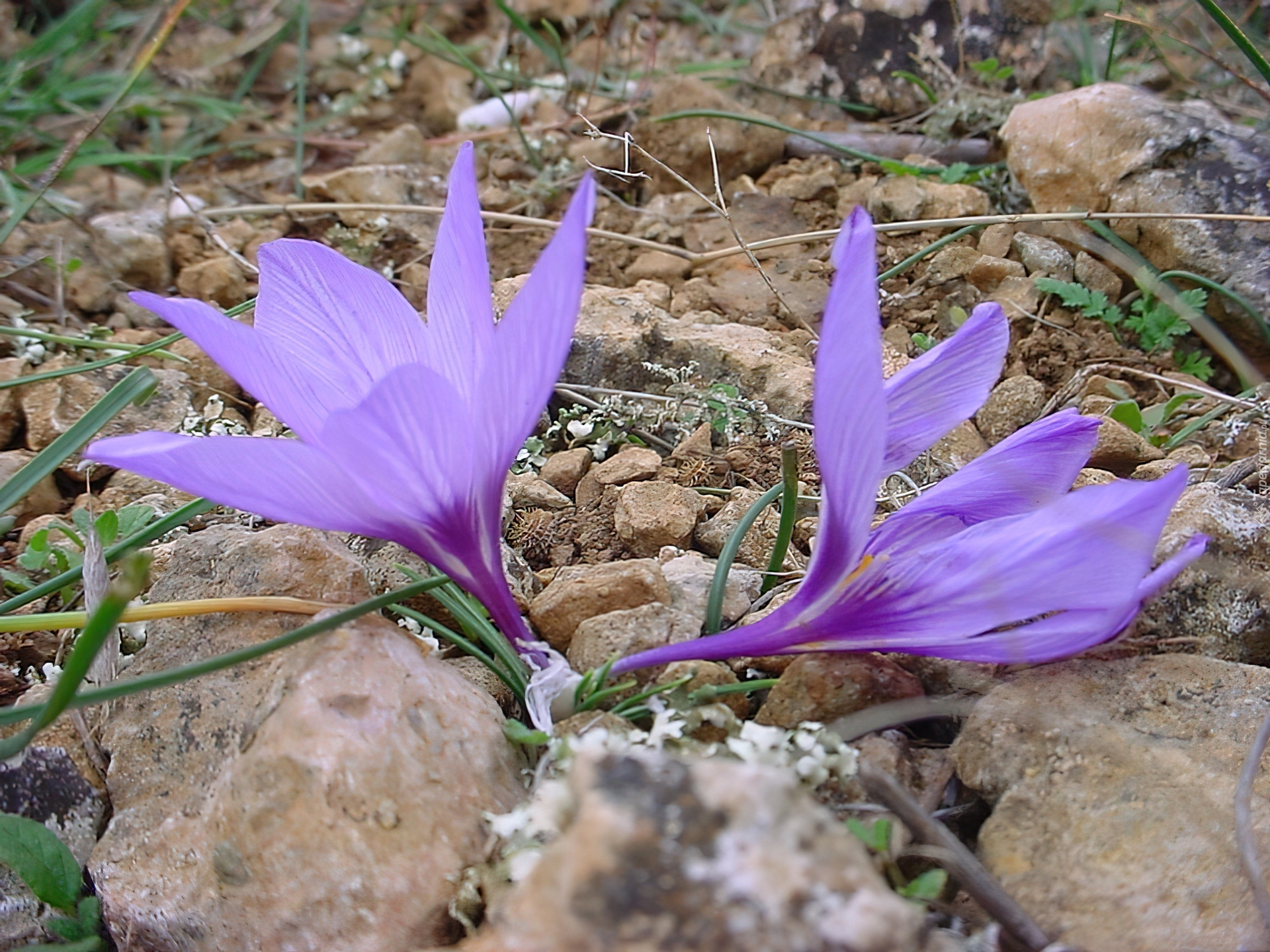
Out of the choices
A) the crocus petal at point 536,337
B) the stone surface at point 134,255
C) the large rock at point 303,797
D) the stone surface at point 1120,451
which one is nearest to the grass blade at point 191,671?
the large rock at point 303,797

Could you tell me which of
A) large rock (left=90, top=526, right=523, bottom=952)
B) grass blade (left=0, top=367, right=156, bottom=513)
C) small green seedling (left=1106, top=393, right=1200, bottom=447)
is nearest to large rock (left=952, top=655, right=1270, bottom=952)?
large rock (left=90, top=526, right=523, bottom=952)

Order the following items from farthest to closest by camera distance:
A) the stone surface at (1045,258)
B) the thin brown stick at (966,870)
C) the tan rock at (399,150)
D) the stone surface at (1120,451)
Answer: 1. the tan rock at (399,150)
2. the stone surface at (1045,258)
3. the stone surface at (1120,451)
4. the thin brown stick at (966,870)

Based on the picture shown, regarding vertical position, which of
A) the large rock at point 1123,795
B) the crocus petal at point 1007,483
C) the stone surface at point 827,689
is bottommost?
the large rock at point 1123,795

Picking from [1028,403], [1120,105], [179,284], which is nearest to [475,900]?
[1028,403]

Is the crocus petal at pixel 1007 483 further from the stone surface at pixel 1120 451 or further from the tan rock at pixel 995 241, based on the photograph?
the tan rock at pixel 995 241

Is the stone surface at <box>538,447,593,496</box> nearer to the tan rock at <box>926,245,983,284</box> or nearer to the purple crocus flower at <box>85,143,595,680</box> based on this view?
the purple crocus flower at <box>85,143,595,680</box>

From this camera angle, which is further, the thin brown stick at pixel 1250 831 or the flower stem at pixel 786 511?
the flower stem at pixel 786 511

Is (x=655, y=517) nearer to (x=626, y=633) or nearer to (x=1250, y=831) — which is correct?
(x=626, y=633)
